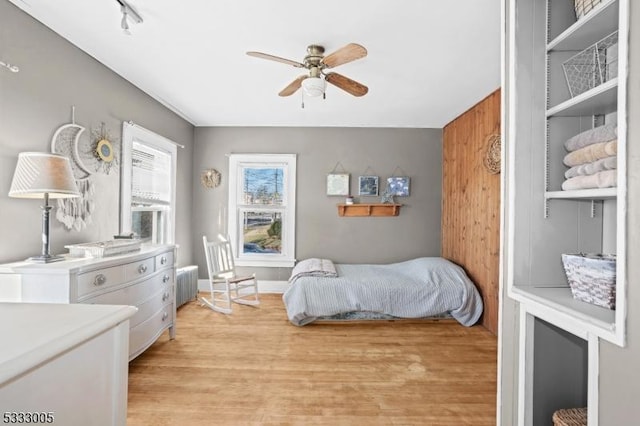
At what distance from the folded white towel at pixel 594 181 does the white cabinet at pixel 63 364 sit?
1679mm

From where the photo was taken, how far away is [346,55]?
218cm

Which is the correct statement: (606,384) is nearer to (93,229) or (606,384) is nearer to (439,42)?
(439,42)

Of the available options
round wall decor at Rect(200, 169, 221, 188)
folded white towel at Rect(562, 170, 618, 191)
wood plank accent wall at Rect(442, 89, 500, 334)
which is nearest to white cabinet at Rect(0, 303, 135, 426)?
folded white towel at Rect(562, 170, 618, 191)

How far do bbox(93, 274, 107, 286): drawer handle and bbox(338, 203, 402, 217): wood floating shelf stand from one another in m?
3.13

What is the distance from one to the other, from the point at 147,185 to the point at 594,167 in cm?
381

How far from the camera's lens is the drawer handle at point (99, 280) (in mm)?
2020

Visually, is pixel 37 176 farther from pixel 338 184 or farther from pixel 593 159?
pixel 338 184

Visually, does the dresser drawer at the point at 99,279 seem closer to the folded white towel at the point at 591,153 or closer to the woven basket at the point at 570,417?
the woven basket at the point at 570,417

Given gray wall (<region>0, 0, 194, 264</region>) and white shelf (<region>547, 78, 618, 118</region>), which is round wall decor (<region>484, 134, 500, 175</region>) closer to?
white shelf (<region>547, 78, 618, 118</region>)

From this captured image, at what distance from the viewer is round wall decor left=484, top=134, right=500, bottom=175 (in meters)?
3.25

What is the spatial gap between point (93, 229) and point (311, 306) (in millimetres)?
2136

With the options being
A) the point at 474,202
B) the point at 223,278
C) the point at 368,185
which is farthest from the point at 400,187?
the point at 223,278

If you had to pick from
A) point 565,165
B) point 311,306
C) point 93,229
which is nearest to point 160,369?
point 93,229

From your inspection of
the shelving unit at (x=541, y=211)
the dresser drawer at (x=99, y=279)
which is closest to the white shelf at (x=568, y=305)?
the shelving unit at (x=541, y=211)
